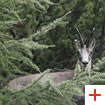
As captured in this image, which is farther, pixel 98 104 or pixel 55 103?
pixel 98 104

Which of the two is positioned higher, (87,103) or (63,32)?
(63,32)

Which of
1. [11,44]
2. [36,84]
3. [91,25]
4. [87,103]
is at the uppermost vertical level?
[91,25]

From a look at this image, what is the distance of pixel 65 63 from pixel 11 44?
12.5 ft

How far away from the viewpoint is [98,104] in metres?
3.04

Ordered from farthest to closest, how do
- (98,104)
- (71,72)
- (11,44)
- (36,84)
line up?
(71,72), (98,104), (36,84), (11,44)

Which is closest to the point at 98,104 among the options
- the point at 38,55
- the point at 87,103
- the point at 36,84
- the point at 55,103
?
the point at 87,103

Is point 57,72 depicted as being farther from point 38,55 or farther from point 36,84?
point 36,84

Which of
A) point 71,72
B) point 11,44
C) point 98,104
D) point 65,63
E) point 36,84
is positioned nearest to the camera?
point 11,44

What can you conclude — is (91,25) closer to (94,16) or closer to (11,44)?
(94,16)

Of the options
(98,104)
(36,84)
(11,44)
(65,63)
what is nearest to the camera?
(11,44)

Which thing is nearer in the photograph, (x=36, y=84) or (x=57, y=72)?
(x=36, y=84)

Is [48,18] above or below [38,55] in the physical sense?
above

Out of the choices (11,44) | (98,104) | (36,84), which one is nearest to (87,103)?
(98,104)

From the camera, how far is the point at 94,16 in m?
5.73
